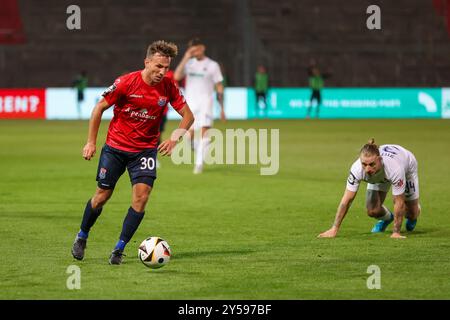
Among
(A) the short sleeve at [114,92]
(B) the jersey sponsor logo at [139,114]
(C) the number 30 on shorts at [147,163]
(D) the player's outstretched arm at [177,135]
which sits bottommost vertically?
(C) the number 30 on shorts at [147,163]

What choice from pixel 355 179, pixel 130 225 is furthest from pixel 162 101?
pixel 355 179

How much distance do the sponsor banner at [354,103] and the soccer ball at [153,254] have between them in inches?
1215

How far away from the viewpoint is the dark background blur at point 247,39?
42594 mm

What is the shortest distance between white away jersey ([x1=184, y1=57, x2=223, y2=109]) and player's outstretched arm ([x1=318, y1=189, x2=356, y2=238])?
8.63 metres

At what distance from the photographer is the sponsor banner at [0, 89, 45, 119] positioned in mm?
Result: 39781

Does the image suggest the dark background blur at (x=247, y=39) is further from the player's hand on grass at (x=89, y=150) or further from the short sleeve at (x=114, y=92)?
Result: the player's hand on grass at (x=89, y=150)

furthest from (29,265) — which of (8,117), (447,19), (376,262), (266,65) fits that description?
(447,19)

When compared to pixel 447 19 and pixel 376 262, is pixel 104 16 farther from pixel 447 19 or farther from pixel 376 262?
pixel 376 262

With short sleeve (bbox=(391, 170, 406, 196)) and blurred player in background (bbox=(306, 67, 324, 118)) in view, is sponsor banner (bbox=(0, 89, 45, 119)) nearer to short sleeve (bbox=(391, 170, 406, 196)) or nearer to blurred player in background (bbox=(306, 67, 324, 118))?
blurred player in background (bbox=(306, 67, 324, 118))

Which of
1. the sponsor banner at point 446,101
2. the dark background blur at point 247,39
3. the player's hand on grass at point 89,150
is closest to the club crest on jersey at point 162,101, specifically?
the player's hand on grass at point 89,150

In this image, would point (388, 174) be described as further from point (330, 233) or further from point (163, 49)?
A: point (163, 49)

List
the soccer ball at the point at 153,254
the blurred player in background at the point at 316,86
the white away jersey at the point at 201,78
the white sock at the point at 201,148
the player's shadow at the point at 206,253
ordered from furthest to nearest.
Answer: the blurred player in background at the point at 316,86 → the white away jersey at the point at 201,78 → the white sock at the point at 201,148 → the player's shadow at the point at 206,253 → the soccer ball at the point at 153,254

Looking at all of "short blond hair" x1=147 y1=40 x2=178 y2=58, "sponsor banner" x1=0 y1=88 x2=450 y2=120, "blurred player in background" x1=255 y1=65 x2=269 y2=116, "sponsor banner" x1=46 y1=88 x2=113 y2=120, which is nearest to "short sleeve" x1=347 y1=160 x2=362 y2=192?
"short blond hair" x1=147 y1=40 x2=178 y2=58

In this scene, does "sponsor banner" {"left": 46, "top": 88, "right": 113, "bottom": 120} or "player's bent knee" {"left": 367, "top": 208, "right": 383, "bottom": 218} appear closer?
"player's bent knee" {"left": 367, "top": 208, "right": 383, "bottom": 218}
